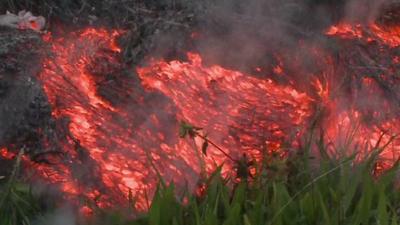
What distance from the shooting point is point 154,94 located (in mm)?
2371

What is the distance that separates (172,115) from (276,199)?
50cm

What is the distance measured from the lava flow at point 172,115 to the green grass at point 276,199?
82 millimetres

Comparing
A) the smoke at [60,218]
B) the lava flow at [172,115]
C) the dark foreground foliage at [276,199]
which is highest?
the lava flow at [172,115]

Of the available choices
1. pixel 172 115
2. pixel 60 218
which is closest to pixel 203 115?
pixel 172 115

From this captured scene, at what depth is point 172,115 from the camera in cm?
235

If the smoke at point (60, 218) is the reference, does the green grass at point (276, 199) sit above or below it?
above

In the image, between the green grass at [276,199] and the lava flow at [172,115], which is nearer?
the green grass at [276,199]

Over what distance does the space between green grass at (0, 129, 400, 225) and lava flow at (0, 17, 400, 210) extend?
0.27ft

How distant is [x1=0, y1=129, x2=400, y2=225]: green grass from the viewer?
6.77 ft

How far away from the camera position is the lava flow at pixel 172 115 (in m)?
2.25

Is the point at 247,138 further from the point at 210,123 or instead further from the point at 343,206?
the point at 343,206

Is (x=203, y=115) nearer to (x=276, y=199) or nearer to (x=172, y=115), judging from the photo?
(x=172, y=115)

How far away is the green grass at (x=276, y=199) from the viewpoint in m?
2.06

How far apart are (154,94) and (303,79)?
22.5 inches
